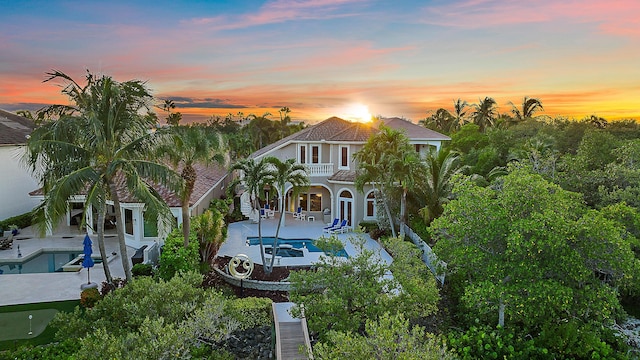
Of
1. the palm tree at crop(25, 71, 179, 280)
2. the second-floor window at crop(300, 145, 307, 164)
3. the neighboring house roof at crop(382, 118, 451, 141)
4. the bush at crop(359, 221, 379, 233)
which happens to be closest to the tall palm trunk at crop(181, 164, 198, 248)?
the palm tree at crop(25, 71, 179, 280)

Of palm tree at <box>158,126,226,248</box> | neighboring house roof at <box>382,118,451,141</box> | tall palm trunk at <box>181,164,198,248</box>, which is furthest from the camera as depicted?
neighboring house roof at <box>382,118,451,141</box>

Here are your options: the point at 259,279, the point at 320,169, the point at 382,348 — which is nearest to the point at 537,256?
the point at 382,348

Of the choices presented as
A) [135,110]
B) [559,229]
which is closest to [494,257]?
[559,229]

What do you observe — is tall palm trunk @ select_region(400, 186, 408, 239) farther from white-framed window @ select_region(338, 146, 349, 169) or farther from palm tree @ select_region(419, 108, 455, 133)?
palm tree @ select_region(419, 108, 455, 133)

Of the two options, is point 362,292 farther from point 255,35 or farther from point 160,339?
point 255,35

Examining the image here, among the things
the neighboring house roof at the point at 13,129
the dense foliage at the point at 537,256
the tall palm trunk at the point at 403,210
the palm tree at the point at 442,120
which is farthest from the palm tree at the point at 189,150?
the palm tree at the point at 442,120

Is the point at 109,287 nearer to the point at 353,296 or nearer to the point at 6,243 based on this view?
the point at 353,296
